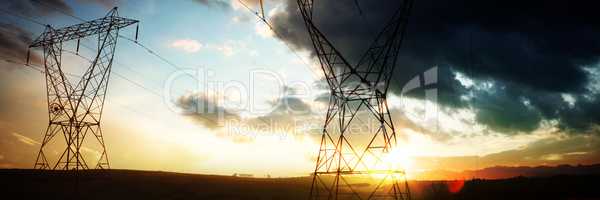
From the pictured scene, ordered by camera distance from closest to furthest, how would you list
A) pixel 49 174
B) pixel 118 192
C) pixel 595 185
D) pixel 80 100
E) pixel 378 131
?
pixel 378 131
pixel 80 100
pixel 118 192
pixel 49 174
pixel 595 185

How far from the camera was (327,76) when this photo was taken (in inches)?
1052

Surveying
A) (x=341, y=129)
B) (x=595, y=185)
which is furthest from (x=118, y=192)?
(x=595, y=185)

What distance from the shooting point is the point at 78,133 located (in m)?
37.4

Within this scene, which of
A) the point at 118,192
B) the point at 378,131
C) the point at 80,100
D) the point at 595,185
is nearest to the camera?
the point at 378,131

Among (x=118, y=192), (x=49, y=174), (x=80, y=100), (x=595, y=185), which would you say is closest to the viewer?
(x=80, y=100)

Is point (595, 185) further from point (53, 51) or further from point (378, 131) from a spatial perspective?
point (53, 51)

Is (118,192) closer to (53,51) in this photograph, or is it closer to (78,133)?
(78,133)

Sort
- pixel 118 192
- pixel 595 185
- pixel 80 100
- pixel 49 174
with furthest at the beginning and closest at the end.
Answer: pixel 595 185 < pixel 49 174 < pixel 118 192 < pixel 80 100

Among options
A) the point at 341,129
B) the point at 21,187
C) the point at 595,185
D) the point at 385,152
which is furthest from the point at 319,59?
the point at 595,185

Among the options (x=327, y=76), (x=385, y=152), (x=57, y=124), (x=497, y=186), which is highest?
(x=327, y=76)

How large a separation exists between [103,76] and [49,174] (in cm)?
2043

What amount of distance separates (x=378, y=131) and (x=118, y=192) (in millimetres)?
27131

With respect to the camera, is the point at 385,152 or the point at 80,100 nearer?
Answer: the point at 385,152

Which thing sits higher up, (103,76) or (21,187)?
(103,76)
